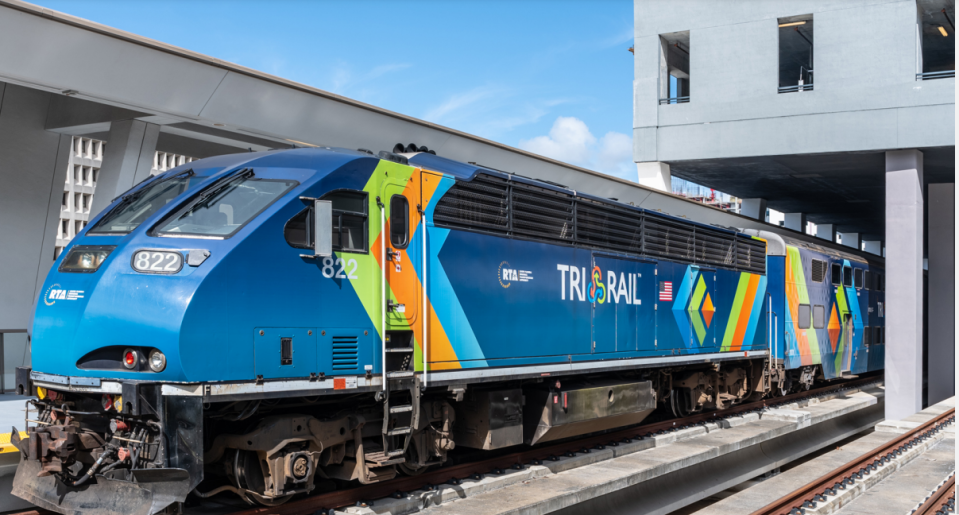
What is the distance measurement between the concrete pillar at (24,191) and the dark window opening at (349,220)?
842 centimetres

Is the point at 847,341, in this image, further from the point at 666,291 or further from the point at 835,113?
the point at 666,291

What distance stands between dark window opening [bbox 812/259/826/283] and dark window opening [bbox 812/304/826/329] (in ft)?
2.21

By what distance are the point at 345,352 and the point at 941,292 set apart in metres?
21.9

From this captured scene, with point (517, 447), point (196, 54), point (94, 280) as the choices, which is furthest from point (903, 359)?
point (94, 280)

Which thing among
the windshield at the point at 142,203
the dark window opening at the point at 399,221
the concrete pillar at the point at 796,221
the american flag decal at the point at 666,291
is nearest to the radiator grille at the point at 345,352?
the dark window opening at the point at 399,221

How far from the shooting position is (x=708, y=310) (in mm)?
13438

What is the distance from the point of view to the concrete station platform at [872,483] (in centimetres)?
1000

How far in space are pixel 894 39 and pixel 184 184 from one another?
58.1ft

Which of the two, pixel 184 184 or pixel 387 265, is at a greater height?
pixel 184 184

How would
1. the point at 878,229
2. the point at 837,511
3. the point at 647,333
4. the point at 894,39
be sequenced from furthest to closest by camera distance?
the point at 878,229
the point at 894,39
the point at 647,333
the point at 837,511

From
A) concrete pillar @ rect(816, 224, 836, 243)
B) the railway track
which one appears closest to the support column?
the railway track

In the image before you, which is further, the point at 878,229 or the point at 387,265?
the point at 878,229

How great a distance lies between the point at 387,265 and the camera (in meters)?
7.29

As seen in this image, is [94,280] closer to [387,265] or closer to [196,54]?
[387,265]
